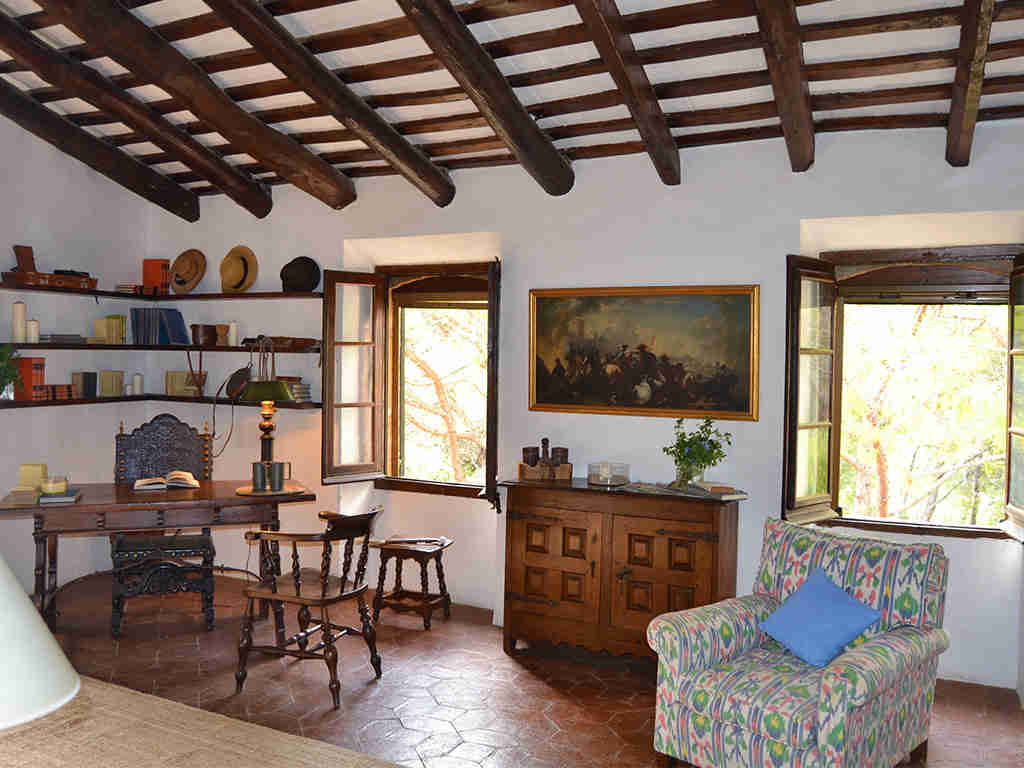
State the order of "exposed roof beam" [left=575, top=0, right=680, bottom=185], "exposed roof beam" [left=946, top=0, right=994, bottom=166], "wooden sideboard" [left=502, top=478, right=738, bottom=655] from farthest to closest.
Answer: "wooden sideboard" [left=502, top=478, right=738, bottom=655], "exposed roof beam" [left=575, top=0, right=680, bottom=185], "exposed roof beam" [left=946, top=0, right=994, bottom=166]

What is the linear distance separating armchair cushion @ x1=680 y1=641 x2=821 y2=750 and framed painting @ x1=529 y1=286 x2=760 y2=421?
2.02 m

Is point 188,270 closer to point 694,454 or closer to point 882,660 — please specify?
point 694,454

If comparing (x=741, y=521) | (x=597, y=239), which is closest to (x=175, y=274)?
(x=597, y=239)

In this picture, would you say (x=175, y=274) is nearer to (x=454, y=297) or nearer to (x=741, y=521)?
(x=454, y=297)

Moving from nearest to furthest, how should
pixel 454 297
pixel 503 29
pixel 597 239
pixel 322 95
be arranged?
pixel 503 29
pixel 322 95
pixel 597 239
pixel 454 297

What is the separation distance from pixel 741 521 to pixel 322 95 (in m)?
3.74

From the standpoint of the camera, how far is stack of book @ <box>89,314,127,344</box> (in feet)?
25.4

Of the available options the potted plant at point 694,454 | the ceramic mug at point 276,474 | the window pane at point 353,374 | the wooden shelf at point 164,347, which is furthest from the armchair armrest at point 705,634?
the wooden shelf at point 164,347

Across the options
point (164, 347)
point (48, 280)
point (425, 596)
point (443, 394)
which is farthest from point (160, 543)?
point (443, 394)

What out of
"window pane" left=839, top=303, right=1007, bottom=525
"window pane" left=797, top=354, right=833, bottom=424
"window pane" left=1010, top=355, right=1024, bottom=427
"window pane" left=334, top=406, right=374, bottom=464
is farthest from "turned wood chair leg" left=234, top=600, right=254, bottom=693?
"window pane" left=1010, top=355, right=1024, bottom=427

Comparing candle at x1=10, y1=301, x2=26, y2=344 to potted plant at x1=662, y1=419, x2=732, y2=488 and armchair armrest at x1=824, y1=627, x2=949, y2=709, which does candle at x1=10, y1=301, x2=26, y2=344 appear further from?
armchair armrest at x1=824, y1=627, x2=949, y2=709

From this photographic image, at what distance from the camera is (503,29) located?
16.7 ft

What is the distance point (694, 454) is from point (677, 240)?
4.69 ft

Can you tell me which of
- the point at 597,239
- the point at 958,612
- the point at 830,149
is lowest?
the point at 958,612
